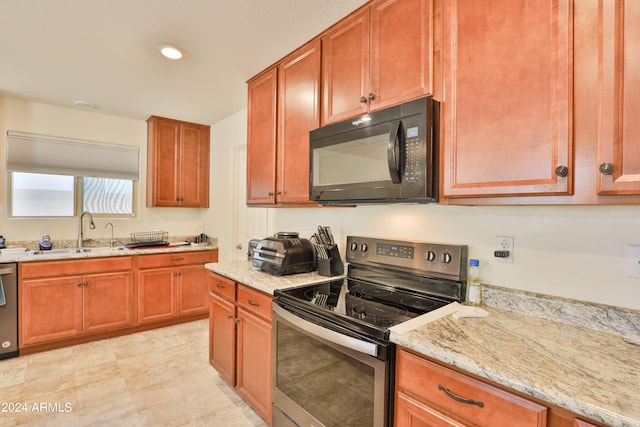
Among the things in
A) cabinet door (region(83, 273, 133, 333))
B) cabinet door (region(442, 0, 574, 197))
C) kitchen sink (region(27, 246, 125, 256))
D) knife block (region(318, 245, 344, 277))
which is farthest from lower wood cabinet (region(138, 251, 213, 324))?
cabinet door (region(442, 0, 574, 197))

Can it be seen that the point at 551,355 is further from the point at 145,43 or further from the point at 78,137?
the point at 78,137

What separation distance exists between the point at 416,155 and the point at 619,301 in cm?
92

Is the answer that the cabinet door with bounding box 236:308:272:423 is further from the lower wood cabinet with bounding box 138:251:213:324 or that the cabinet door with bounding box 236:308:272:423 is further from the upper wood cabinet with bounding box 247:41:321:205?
the lower wood cabinet with bounding box 138:251:213:324

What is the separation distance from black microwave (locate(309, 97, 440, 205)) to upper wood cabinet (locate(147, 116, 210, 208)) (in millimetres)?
2654

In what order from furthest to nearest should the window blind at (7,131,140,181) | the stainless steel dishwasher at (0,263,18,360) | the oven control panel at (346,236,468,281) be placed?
the window blind at (7,131,140,181), the stainless steel dishwasher at (0,263,18,360), the oven control panel at (346,236,468,281)

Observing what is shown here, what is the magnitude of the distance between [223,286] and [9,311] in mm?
2121

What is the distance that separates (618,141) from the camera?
92 cm

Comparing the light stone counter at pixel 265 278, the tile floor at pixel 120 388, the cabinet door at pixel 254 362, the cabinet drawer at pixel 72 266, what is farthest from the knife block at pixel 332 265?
the cabinet drawer at pixel 72 266

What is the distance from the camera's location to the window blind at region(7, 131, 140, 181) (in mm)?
3162

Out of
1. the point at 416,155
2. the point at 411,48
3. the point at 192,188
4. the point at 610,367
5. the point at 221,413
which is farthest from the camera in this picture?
the point at 192,188

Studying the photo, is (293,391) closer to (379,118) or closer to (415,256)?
(415,256)

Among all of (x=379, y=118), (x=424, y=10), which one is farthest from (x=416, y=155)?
(x=424, y=10)

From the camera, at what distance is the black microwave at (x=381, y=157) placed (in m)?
1.33

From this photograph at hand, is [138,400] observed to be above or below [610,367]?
below
